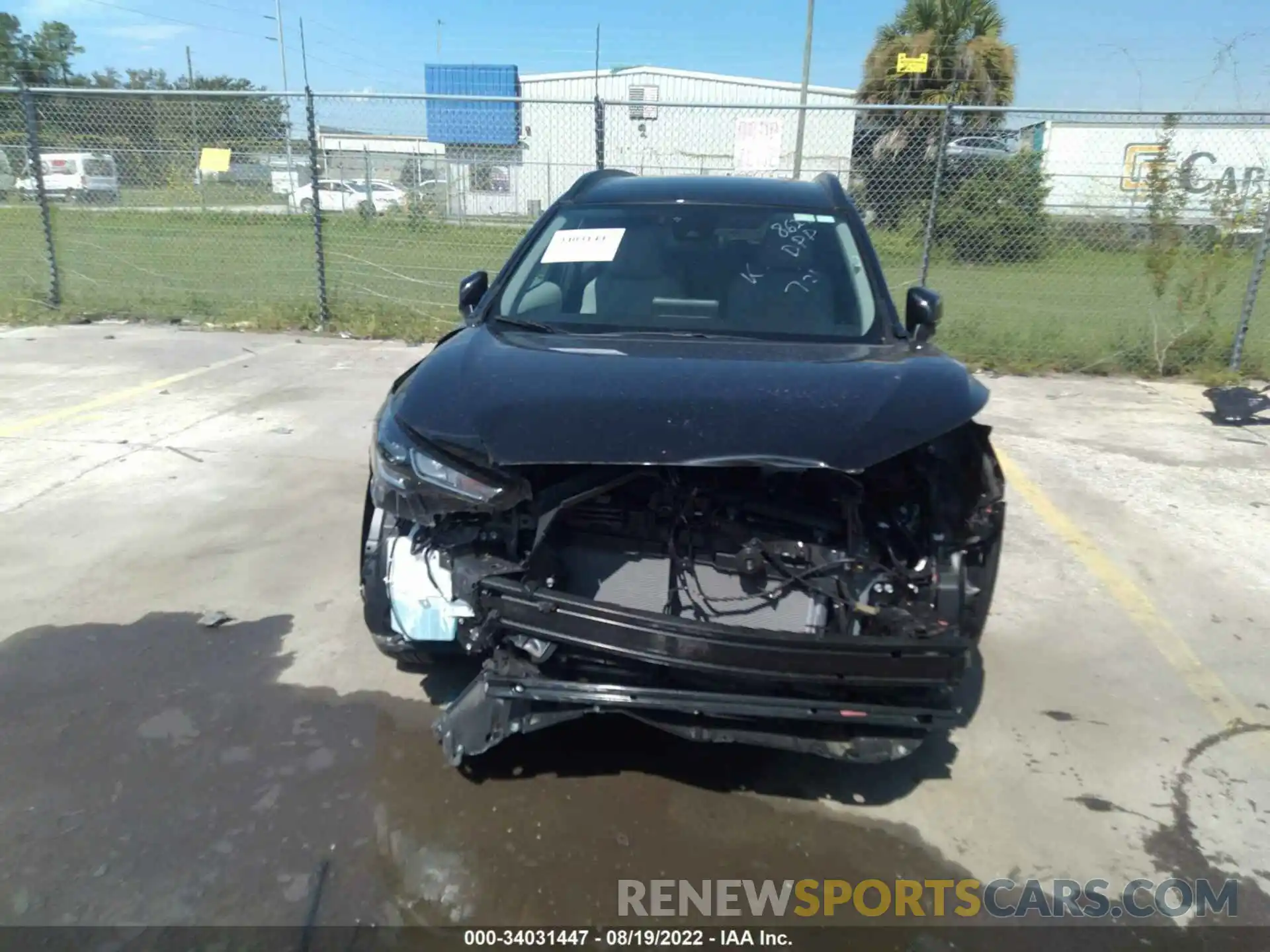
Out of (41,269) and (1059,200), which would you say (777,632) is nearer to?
(1059,200)

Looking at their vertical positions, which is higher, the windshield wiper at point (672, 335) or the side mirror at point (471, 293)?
the side mirror at point (471, 293)

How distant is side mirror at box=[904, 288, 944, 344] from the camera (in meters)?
3.97

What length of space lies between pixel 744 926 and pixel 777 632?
0.77 metres

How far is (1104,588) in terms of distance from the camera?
4.60 m

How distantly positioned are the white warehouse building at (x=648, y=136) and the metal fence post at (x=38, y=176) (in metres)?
4.55

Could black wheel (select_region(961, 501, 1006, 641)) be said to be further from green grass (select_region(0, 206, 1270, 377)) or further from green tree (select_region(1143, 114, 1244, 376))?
green grass (select_region(0, 206, 1270, 377))

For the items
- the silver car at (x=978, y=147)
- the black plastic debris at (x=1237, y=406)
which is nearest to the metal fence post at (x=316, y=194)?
the silver car at (x=978, y=147)

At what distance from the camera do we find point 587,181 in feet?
15.9

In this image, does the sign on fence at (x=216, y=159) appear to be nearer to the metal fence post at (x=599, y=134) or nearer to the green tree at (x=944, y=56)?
the metal fence post at (x=599, y=134)

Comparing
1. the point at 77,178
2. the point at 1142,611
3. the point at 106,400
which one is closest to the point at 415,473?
the point at 1142,611

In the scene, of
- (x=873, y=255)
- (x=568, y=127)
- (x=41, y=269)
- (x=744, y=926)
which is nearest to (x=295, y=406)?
(x=873, y=255)

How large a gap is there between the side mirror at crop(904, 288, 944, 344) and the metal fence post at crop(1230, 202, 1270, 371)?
5.99m

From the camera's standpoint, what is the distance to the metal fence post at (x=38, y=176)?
9945 mm

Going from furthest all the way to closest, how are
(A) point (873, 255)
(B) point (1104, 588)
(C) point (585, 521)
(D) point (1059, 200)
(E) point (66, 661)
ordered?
(D) point (1059, 200), (B) point (1104, 588), (A) point (873, 255), (E) point (66, 661), (C) point (585, 521)
